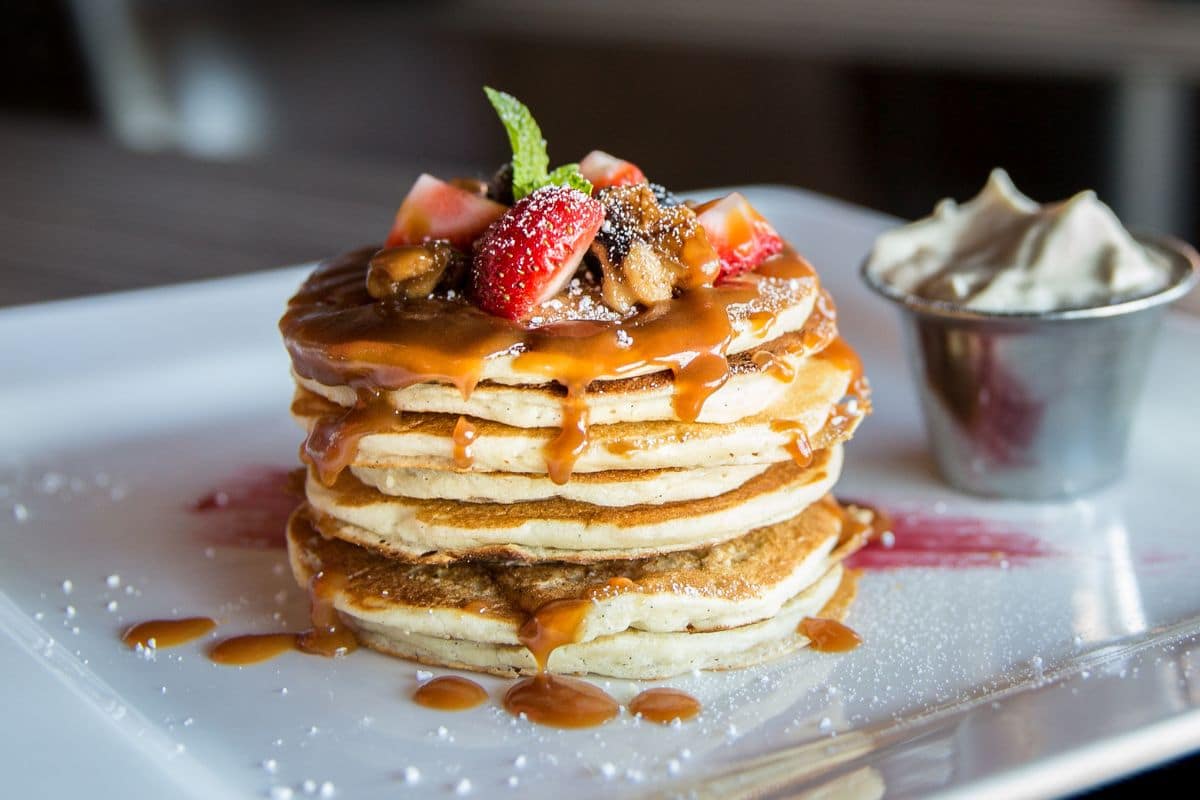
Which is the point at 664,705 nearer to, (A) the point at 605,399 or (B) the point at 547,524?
(B) the point at 547,524

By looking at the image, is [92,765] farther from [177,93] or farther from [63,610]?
[177,93]

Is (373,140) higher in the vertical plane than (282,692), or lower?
lower

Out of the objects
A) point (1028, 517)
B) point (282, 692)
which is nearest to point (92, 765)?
point (282, 692)

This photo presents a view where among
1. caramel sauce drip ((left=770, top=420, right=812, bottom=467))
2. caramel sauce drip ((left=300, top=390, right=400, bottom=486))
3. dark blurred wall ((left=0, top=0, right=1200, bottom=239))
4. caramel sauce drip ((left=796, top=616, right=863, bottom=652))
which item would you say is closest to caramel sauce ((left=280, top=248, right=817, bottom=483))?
caramel sauce drip ((left=300, top=390, right=400, bottom=486))

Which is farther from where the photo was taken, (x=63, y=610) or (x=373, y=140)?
(x=373, y=140)

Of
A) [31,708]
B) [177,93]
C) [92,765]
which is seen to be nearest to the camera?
[92,765]

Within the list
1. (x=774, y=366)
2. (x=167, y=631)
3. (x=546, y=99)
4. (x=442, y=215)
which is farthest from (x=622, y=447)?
(x=546, y=99)
